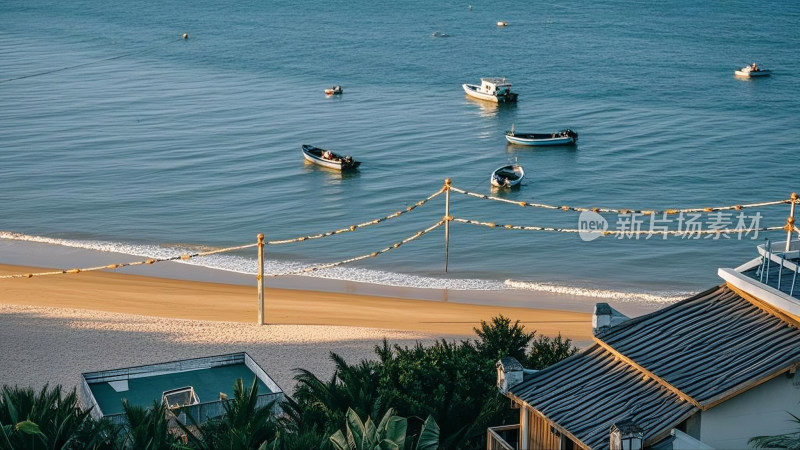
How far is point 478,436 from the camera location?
14547 millimetres

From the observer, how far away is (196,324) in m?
23.7

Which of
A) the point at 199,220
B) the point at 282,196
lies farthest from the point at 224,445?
the point at 282,196

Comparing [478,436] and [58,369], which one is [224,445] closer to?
[478,436]

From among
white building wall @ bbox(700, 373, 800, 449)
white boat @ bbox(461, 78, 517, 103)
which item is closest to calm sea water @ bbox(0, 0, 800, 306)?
white boat @ bbox(461, 78, 517, 103)

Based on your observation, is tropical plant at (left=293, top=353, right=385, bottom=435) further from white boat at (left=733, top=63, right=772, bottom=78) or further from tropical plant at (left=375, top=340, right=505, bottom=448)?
white boat at (left=733, top=63, right=772, bottom=78)

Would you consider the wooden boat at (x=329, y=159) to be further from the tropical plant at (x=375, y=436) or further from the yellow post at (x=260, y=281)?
the tropical plant at (x=375, y=436)

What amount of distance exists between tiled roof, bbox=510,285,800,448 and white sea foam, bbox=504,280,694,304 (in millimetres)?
17128

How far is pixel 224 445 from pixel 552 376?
4118 mm

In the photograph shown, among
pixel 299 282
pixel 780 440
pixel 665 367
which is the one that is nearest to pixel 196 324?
pixel 299 282

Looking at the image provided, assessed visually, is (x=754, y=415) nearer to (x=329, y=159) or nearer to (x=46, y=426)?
(x=46, y=426)

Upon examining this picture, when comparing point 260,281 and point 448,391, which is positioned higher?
point 260,281

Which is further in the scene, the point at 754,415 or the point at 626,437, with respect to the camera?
the point at 754,415

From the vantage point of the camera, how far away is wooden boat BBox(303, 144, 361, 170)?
45875 millimetres

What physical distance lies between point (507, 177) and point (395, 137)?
11.4 meters
